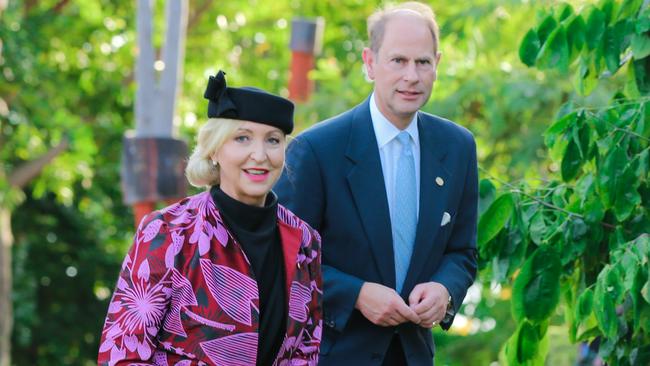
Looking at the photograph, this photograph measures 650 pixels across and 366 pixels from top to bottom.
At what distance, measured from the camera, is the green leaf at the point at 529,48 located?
571cm

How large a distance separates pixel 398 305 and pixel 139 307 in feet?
3.32

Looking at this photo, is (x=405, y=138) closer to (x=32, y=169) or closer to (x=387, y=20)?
(x=387, y=20)

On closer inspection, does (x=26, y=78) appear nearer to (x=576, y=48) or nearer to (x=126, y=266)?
→ (x=576, y=48)

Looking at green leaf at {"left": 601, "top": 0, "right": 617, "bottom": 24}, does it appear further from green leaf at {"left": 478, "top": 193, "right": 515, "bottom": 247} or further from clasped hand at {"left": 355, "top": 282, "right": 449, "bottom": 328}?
clasped hand at {"left": 355, "top": 282, "right": 449, "bottom": 328}

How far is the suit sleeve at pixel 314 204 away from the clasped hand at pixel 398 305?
39mm

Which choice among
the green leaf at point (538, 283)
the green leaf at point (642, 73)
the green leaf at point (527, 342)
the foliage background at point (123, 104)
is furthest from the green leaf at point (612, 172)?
the foliage background at point (123, 104)

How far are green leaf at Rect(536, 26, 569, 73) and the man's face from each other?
89 cm

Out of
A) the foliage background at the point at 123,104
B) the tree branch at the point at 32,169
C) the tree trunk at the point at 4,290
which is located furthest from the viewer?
the tree branch at the point at 32,169

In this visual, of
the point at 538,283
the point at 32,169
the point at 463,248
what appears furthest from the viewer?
the point at 32,169

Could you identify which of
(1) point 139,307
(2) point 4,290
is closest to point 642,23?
(1) point 139,307

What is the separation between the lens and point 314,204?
4820mm

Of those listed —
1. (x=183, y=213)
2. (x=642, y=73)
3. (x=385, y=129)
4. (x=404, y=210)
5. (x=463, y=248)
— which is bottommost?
(x=463, y=248)

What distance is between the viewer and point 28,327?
23.2m

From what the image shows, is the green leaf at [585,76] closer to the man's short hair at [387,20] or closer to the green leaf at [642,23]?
the green leaf at [642,23]
